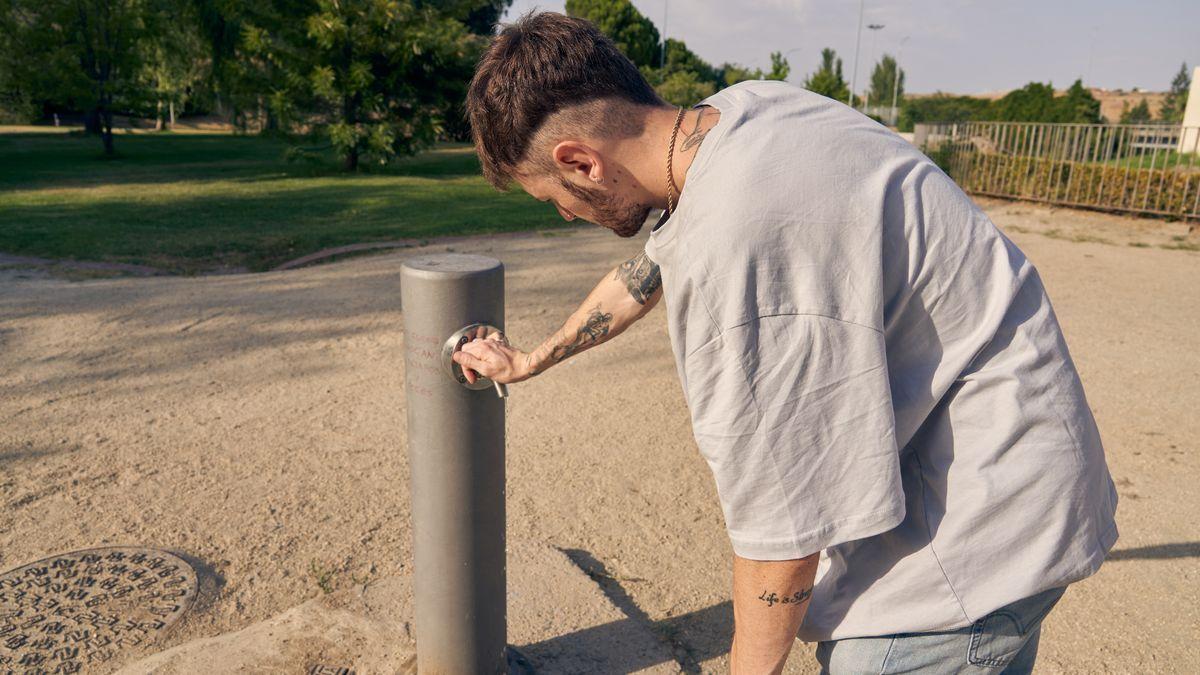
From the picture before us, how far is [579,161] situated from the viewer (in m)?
1.17

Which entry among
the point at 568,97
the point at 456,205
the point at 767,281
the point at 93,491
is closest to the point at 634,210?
the point at 568,97

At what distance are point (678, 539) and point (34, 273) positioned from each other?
244 inches

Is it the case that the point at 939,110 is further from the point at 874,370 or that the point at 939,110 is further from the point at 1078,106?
the point at 874,370

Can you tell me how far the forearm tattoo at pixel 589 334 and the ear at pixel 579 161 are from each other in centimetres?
40

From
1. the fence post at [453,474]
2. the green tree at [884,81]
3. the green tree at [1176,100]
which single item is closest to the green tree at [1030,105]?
the green tree at [1176,100]

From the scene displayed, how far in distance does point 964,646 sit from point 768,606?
30 centimetres

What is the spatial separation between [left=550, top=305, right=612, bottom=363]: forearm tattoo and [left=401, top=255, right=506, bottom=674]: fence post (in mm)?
273

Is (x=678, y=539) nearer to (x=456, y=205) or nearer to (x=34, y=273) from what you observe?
(x=34, y=273)

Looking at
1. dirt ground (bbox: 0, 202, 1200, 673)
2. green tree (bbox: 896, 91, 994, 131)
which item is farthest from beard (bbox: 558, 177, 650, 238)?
green tree (bbox: 896, 91, 994, 131)

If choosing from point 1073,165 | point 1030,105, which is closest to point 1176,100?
point 1030,105

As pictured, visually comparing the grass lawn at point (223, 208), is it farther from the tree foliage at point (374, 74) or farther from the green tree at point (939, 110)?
the green tree at point (939, 110)

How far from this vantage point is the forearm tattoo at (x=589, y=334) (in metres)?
1.56

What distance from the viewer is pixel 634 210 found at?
4.05ft

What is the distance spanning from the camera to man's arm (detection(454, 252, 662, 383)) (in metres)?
1.52
